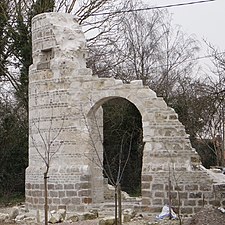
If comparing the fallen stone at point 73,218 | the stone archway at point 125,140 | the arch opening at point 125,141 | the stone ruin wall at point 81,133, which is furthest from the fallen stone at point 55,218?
the arch opening at point 125,141

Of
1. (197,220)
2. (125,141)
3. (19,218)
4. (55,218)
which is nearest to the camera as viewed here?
(197,220)

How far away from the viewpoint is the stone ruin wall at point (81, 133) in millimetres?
13867

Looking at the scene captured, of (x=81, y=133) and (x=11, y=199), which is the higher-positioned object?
(x=81, y=133)

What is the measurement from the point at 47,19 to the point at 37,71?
140 cm

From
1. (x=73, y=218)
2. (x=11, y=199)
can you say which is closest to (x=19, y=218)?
(x=73, y=218)

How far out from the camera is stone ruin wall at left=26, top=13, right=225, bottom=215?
45.5ft

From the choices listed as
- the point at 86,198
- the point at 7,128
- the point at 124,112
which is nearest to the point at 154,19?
the point at 124,112

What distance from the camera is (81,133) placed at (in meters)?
14.7

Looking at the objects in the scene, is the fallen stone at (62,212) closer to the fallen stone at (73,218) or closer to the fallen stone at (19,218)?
the fallen stone at (73,218)

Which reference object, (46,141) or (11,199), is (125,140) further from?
(46,141)

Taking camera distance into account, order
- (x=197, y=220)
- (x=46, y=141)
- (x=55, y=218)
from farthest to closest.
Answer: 1. (x=46, y=141)
2. (x=55, y=218)
3. (x=197, y=220)

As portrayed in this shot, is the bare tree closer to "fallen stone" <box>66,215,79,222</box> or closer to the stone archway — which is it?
"fallen stone" <box>66,215,79,222</box>

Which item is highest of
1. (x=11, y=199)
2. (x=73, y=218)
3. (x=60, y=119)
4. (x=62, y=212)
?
(x=60, y=119)

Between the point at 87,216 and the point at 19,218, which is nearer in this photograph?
the point at 87,216
